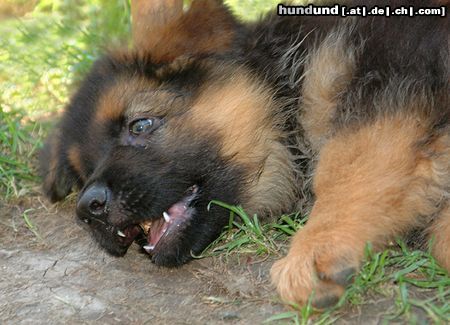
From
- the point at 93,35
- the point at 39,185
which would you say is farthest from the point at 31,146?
the point at 93,35

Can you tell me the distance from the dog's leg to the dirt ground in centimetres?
24

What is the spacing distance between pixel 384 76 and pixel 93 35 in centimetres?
332

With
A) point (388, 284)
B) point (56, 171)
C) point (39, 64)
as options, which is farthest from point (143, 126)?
point (39, 64)

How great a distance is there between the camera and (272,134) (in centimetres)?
360

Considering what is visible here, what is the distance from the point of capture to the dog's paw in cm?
279

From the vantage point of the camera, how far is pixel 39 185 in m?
4.70

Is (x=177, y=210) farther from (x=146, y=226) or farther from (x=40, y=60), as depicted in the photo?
(x=40, y=60)

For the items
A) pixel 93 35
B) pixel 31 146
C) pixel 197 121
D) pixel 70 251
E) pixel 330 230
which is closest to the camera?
pixel 330 230

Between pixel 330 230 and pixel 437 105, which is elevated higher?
pixel 437 105

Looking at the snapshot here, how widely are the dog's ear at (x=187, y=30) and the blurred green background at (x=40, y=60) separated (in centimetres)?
139

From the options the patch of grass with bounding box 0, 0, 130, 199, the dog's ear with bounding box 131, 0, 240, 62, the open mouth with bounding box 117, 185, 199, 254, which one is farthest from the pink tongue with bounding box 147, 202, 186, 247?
the patch of grass with bounding box 0, 0, 130, 199

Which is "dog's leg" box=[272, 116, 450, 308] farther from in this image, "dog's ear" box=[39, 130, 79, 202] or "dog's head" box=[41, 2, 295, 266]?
"dog's ear" box=[39, 130, 79, 202]

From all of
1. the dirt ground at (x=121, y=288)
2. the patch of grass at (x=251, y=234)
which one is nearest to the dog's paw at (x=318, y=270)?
the dirt ground at (x=121, y=288)

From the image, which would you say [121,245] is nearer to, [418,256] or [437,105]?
[418,256]
